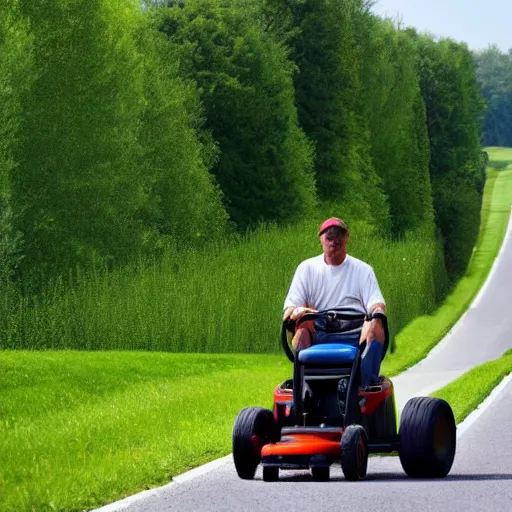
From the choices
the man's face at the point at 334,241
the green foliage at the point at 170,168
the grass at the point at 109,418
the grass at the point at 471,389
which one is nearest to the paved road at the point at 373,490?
the grass at the point at 109,418

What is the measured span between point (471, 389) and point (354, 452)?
1487cm

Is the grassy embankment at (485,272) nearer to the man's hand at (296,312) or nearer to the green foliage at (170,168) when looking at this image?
the man's hand at (296,312)

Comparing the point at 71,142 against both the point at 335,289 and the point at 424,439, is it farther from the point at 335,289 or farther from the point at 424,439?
the point at 424,439

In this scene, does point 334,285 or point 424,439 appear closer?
point 424,439

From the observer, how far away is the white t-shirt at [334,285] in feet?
42.5

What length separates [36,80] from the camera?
1655 inches

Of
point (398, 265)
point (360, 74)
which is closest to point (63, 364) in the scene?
point (398, 265)

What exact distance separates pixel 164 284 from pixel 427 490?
28.0 m

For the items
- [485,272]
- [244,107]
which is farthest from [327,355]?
[485,272]

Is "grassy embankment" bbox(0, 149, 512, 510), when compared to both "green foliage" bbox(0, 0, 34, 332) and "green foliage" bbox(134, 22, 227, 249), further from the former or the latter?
"green foliage" bbox(0, 0, 34, 332)

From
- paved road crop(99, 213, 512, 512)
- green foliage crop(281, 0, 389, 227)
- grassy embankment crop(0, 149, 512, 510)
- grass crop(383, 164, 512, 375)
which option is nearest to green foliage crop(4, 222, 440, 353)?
grassy embankment crop(0, 149, 512, 510)

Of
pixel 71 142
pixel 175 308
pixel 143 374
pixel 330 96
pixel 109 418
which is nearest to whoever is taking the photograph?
pixel 109 418

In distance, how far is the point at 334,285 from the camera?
42.6 ft

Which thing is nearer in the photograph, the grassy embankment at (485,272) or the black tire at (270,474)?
the black tire at (270,474)
